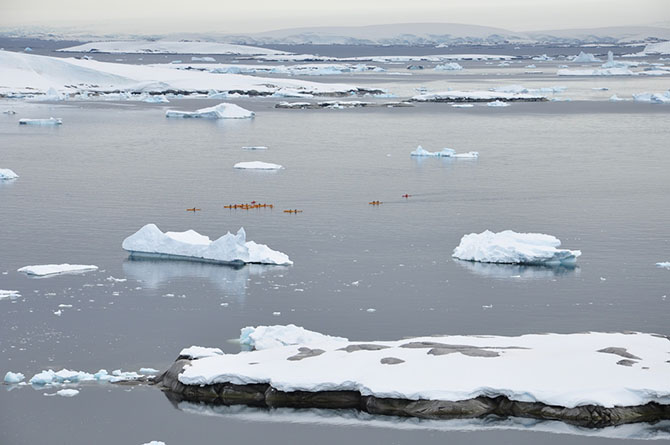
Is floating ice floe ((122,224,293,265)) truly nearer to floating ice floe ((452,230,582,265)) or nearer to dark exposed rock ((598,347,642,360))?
floating ice floe ((452,230,582,265))

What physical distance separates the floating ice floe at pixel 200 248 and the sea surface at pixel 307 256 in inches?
8.9

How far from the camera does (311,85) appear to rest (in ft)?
238

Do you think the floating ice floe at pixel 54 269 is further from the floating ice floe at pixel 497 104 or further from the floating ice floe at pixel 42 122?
the floating ice floe at pixel 497 104

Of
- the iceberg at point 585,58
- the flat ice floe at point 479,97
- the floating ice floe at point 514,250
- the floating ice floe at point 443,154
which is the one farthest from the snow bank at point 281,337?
the iceberg at point 585,58

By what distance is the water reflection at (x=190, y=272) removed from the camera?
20.3 meters

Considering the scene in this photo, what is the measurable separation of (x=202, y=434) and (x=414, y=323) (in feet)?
16.9

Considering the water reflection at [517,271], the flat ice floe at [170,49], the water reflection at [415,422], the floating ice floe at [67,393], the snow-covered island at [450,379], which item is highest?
the snow-covered island at [450,379]

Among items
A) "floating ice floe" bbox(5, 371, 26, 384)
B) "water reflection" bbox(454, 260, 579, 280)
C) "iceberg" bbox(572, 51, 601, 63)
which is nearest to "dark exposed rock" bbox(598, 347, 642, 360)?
"water reflection" bbox(454, 260, 579, 280)

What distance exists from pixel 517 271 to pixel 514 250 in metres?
0.50

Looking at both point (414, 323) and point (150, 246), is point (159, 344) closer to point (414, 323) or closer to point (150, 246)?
point (414, 323)

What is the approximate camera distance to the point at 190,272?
2122 cm

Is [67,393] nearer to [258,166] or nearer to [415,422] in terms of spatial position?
[415,422]

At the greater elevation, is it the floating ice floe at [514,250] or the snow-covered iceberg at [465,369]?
the snow-covered iceberg at [465,369]

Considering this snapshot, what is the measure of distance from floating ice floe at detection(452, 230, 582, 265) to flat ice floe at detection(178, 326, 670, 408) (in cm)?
639
